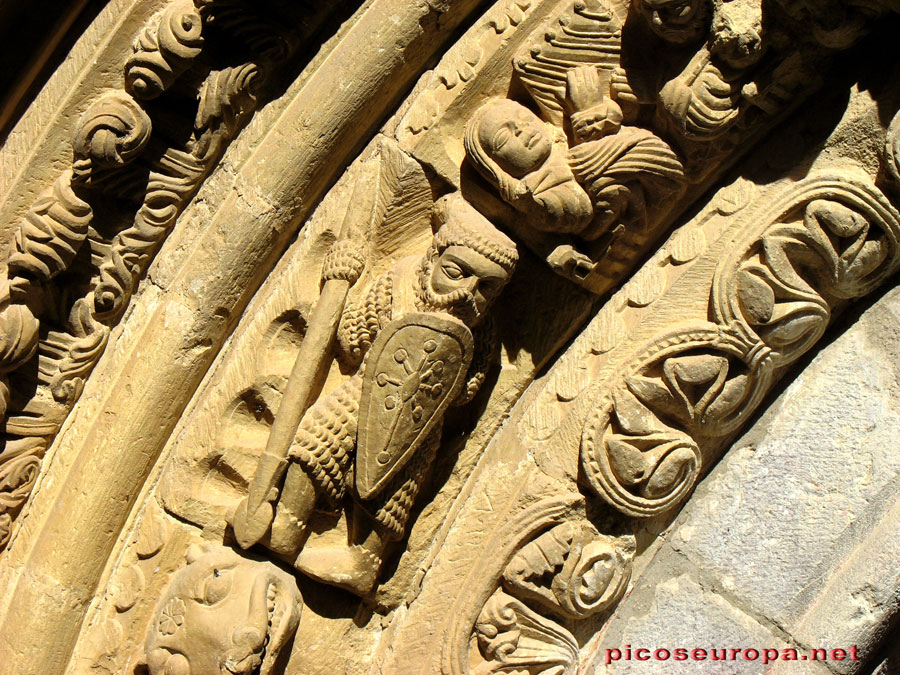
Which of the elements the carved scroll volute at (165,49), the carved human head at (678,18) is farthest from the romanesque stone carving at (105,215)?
the carved human head at (678,18)

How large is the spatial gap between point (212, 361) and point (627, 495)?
108cm

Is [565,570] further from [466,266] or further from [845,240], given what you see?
[845,240]

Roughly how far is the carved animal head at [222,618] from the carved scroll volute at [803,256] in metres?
1.19

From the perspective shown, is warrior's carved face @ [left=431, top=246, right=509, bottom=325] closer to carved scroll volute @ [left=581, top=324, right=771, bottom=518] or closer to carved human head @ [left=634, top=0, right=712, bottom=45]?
carved scroll volute @ [left=581, top=324, right=771, bottom=518]

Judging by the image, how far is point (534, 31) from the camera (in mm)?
1770

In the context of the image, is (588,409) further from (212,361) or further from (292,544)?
(212,361)

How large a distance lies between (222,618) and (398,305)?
782mm

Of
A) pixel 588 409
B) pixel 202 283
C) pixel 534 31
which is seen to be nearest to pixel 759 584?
pixel 588 409

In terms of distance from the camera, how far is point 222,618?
1657mm

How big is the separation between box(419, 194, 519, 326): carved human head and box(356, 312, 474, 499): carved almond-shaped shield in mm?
45

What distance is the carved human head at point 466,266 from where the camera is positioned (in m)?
1.70

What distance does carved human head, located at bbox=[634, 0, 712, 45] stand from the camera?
1.55m

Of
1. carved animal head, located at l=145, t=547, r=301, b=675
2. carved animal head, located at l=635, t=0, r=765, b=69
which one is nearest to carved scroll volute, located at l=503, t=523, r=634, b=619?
carved animal head, located at l=145, t=547, r=301, b=675

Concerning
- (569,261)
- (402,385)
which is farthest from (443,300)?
(569,261)
